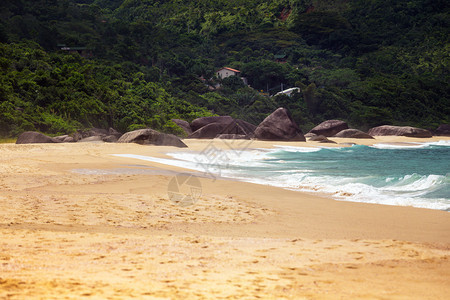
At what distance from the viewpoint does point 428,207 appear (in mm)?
7645

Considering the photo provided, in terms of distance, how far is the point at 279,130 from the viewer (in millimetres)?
29594

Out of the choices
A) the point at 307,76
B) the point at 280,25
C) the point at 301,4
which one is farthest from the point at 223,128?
the point at 301,4

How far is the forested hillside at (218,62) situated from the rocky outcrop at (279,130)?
6.21 meters

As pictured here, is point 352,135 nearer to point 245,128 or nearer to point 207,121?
point 245,128

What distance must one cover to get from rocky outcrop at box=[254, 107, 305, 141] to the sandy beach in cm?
2091

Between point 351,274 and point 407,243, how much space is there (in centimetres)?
162

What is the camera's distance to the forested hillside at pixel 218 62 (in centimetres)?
2845

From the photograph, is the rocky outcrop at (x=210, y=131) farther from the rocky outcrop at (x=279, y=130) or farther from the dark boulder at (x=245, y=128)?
the rocky outcrop at (x=279, y=130)

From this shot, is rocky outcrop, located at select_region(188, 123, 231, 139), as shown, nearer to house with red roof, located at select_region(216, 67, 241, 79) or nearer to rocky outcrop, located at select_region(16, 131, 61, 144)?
rocky outcrop, located at select_region(16, 131, 61, 144)

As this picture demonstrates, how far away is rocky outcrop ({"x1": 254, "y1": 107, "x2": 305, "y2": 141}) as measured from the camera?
29.5 metres

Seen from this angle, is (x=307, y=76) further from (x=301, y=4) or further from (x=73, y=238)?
(x=73, y=238)

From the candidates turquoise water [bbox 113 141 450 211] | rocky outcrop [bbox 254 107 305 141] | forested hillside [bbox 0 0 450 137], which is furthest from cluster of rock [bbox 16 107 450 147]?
turquoise water [bbox 113 141 450 211]

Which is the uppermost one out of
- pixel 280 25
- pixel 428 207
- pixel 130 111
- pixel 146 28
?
pixel 280 25

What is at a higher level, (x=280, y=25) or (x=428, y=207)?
(x=280, y=25)
